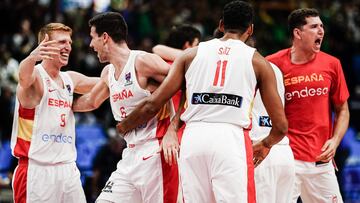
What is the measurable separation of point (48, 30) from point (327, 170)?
10.8 feet

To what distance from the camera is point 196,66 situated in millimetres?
6332

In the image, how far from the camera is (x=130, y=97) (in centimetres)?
725

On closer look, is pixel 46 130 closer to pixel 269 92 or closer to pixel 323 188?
pixel 269 92

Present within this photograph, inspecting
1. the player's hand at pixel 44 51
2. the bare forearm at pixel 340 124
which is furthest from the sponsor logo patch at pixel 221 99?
the bare forearm at pixel 340 124

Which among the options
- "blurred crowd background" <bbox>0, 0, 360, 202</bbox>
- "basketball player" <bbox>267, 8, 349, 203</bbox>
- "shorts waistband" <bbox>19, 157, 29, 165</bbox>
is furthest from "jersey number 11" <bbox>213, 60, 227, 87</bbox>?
"blurred crowd background" <bbox>0, 0, 360, 202</bbox>

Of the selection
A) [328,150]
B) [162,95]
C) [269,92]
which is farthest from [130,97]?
[328,150]

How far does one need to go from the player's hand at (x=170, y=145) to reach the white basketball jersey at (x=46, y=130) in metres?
1.42

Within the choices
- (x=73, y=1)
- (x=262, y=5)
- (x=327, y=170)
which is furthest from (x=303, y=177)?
(x=262, y=5)

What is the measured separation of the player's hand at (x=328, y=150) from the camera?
26.1 feet

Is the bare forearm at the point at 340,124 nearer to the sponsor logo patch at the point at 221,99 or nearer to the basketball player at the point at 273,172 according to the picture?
the basketball player at the point at 273,172

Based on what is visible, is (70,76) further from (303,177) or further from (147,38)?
(147,38)

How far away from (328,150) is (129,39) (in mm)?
9499

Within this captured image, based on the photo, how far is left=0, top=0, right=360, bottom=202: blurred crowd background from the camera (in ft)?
44.2

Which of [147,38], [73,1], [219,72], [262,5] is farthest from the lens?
[262,5]
